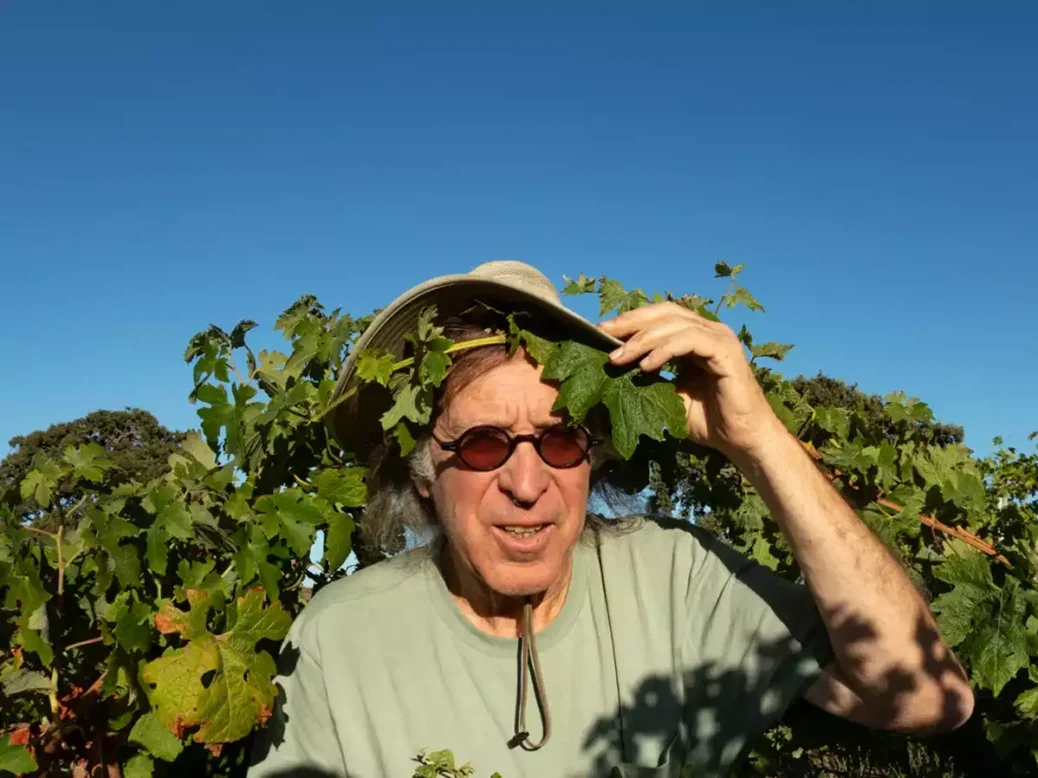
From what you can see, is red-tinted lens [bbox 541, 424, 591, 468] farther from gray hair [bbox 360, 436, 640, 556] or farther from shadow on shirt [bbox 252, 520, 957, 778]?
shadow on shirt [bbox 252, 520, 957, 778]

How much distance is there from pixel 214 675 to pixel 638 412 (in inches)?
50.4

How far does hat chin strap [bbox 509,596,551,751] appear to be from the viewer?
269cm

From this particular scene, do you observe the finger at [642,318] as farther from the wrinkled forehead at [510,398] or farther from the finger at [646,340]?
the wrinkled forehead at [510,398]

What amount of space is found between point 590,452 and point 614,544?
1.21ft

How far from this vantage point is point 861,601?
235 cm

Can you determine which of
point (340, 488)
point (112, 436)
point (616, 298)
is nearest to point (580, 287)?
point (616, 298)

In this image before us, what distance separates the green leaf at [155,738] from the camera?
95.2 inches

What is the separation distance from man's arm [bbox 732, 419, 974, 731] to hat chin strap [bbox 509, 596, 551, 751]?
0.78m

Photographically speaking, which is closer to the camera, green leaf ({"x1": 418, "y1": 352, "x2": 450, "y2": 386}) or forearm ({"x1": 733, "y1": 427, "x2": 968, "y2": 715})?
forearm ({"x1": 733, "y1": 427, "x2": 968, "y2": 715})

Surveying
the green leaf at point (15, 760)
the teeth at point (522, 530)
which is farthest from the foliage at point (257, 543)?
the teeth at point (522, 530)

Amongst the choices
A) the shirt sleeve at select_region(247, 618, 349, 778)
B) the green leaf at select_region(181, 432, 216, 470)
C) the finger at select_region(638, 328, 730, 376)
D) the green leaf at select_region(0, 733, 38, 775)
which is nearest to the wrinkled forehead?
the finger at select_region(638, 328, 730, 376)

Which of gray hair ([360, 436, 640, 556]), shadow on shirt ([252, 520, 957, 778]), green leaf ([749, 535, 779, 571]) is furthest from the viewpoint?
green leaf ([749, 535, 779, 571])

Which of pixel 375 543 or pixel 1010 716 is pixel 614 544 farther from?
pixel 1010 716

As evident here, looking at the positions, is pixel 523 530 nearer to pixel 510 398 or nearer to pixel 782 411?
pixel 510 398
